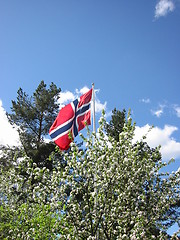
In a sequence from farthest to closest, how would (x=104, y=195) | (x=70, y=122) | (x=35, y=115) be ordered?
(x=35, y=115)
(x=70, y=122)
(x=104, y=195)

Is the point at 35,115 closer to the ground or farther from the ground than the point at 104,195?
farther from the ground

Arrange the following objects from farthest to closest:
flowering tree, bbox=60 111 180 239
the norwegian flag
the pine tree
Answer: the pine tree < the norwegian flag < flowering tree, bbox=60 111 180 239

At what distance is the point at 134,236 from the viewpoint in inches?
230

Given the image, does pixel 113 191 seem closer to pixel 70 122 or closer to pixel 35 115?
pixel 70 122

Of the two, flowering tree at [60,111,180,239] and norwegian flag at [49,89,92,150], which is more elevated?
norwegian flag at [49,89,92,150]

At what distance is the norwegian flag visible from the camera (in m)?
7.71

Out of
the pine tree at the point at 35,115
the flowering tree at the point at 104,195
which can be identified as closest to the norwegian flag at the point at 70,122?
the flowering tree at the point at 104,195

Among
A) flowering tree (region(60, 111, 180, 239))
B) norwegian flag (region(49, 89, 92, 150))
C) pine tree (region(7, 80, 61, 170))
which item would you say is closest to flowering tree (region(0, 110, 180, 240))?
flowering tree (region(60, 111, 180, 239))

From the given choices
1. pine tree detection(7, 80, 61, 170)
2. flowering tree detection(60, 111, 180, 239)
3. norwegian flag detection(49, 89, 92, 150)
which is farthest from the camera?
pine tree detection(7, 80, 61, 170)

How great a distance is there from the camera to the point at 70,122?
7984 millimetres

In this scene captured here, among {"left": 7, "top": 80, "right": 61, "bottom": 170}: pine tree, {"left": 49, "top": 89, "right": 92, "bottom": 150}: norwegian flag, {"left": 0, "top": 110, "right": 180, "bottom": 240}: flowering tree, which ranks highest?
{"left": 7, "top": 80, "right": 61, "bottom": 170}: pine tree

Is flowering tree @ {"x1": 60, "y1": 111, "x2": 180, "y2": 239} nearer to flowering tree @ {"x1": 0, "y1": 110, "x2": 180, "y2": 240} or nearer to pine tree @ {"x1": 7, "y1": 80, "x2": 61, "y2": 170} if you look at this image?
flowering tree @ {"x1": 0, "y1": 110, "x2": 180, "y2": 240}

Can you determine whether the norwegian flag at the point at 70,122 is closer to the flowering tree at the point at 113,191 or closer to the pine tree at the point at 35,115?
the flowering tree at the point at 113,191

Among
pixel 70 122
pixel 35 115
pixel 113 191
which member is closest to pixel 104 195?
pixel 113 191
